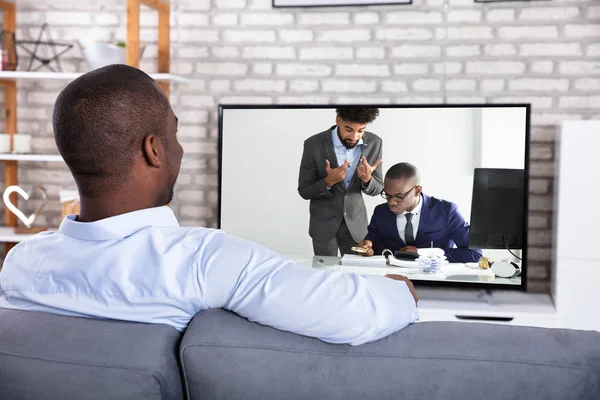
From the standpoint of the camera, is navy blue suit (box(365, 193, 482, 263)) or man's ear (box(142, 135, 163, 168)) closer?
man's ear (box(142, 135, 163, 168))

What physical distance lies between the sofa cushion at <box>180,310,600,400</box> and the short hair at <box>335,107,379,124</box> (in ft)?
8.23

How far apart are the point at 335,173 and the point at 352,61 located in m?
0.60

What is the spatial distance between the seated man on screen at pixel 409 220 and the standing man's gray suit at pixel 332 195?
0.06m

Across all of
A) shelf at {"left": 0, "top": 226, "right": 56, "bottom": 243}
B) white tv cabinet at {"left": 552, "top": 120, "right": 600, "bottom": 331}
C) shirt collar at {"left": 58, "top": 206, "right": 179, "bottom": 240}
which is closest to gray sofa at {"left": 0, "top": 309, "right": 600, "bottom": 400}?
shirt collar at {"left": 58, "top": 206, "right": 179, "bottom": 240}

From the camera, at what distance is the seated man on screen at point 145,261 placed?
0.97 metres

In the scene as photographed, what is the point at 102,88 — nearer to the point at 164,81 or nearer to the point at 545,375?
the point at 545,375

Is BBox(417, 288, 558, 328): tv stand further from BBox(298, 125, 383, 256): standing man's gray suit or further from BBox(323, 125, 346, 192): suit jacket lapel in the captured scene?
BBox(323, 125, 346, 192): suit jacket lapel

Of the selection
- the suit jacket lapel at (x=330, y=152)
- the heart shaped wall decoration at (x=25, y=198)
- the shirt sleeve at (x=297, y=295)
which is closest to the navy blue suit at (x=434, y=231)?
the suit jacket lapel at (x=330, y=152)

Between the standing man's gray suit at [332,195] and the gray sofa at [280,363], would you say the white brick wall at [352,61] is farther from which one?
the gray sofa at [280,363]

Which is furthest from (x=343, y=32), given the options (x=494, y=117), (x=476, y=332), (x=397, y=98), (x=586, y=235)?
(x=476, y=332)

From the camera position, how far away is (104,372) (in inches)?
36.6

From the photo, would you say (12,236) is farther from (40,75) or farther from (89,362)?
(89,362)

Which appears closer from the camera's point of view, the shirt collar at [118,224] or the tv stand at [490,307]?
the shirt collar at [118,224]

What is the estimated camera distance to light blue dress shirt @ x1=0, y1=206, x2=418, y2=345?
95 cm
